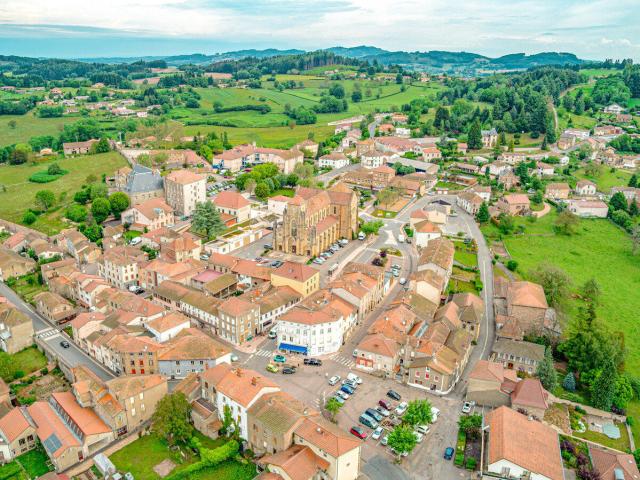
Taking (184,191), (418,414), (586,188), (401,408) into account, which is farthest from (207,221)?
(586,188)

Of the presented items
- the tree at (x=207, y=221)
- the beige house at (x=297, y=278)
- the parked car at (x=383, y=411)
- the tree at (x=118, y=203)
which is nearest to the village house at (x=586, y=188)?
the beige house at (x=297, y=278)

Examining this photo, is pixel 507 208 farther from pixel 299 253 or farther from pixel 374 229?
pixel 299 253

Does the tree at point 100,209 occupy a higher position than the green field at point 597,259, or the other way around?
the tree at point 100,209

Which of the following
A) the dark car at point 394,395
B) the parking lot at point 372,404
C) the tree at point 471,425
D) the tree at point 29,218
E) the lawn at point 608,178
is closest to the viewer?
the parking lot at point 372,404

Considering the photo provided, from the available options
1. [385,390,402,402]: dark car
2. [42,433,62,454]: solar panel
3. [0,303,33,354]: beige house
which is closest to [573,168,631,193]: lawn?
[385,390,402,402]: dark car

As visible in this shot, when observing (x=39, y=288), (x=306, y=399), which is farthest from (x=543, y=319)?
(x=39, y=288)

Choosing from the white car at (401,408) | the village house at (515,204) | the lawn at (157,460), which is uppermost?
the village house at (515,204)

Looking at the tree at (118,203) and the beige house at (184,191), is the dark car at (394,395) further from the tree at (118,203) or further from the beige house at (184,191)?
the tree at (118,203)
